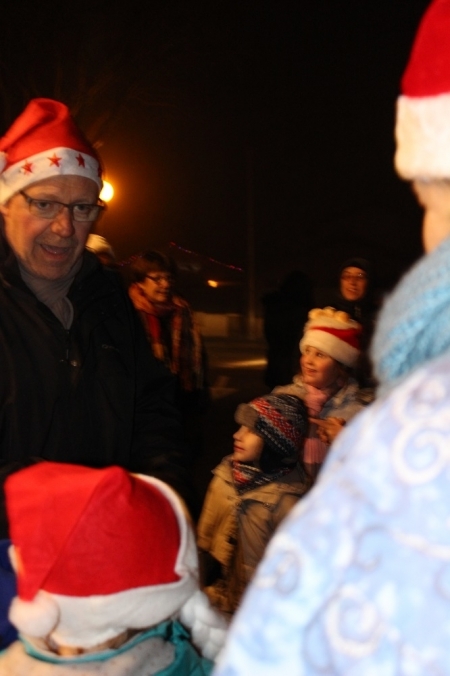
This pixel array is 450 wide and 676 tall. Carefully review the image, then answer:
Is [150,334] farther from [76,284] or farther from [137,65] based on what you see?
[137,65]

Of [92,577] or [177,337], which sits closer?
[92,577]

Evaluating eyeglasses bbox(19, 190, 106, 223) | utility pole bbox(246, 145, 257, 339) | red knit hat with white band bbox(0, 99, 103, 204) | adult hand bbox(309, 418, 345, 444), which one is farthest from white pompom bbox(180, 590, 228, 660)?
utility pole bbox(246, 145, 257, 339)

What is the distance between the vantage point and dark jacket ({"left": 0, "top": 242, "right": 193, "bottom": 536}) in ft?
6.15

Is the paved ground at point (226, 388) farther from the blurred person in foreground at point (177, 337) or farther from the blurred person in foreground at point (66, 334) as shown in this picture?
the blurred person in foreground at point (66, 334)

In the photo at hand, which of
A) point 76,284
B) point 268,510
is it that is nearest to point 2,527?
point 76,284

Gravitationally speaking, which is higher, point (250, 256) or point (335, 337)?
point (335, 337)

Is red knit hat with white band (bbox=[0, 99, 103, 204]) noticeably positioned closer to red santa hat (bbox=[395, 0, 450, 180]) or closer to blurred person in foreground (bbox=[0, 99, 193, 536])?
blurred person in foreground (bbox=[0, 99, 193, 536])

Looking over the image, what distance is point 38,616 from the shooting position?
1.35m

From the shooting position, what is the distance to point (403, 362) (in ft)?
2.79

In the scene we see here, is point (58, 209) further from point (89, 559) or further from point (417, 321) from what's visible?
point (417, 321)

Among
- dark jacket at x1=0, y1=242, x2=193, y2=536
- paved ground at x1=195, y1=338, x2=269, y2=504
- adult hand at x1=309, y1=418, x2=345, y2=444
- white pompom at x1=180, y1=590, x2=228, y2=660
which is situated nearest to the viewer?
white pompom at x1=180, y1=590, x2=228, y2=660

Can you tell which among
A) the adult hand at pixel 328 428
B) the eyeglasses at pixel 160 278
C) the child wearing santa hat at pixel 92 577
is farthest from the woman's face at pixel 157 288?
the child wearing santa hat at pixel 92 577

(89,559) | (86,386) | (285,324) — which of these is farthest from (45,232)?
(285,324)

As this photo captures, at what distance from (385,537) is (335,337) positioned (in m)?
3.24
